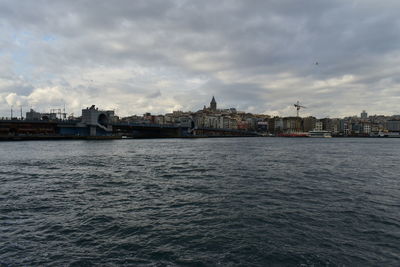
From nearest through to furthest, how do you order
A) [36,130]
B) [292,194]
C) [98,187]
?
[292,194] → [98,187] → [36,130]

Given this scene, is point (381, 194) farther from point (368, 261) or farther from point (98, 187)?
point (98, 187)

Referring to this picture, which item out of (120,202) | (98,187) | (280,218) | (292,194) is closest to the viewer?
(280,218)

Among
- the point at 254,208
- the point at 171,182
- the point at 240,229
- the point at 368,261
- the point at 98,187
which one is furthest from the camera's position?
the point at 171,182

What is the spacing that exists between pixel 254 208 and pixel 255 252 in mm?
5145

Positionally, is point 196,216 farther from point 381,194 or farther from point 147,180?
point 381,194

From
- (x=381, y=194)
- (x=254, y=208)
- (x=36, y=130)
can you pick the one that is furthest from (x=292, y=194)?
(x=36, y=130)

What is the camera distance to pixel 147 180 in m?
22.1

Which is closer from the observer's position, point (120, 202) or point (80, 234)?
point (80, 234)

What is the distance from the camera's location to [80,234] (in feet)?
34.3

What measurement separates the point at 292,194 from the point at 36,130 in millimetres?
119795

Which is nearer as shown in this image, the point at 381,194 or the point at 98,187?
the point at 381,194

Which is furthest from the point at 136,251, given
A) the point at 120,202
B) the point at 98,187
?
the point at 98,187

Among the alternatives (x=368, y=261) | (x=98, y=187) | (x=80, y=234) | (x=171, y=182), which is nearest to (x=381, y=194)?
(x=368, y=261)

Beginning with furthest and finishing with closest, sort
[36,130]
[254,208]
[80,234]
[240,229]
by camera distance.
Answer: [36,130], [254,208], [240,229], [80,234]
